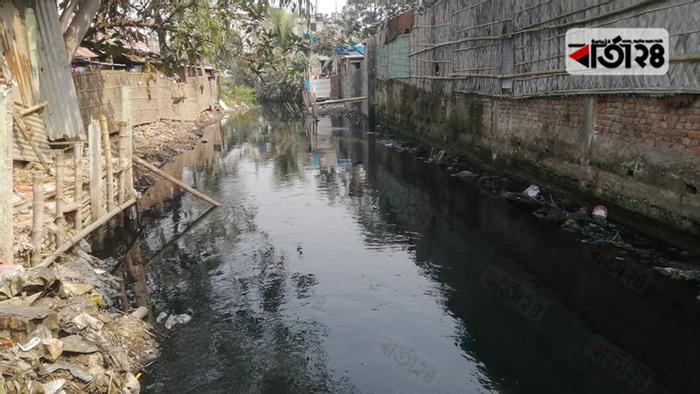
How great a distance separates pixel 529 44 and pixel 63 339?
10381 mm

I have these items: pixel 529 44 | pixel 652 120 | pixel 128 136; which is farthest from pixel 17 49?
pixel 652 120

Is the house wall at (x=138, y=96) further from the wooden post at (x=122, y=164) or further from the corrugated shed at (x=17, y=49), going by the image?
the wooden post at (x=122, y=164)

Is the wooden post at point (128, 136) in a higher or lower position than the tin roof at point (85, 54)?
lower

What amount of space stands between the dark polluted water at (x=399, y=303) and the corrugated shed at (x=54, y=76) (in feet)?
7.68

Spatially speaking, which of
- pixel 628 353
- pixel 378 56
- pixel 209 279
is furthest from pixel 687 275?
pixel 378 56

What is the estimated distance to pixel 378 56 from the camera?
29797 mm

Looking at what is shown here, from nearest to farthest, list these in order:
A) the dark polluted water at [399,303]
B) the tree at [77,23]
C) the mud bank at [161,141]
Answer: the dark polluted water at [399,303]
the tree at [77,23]
the mud bank at [161,141]

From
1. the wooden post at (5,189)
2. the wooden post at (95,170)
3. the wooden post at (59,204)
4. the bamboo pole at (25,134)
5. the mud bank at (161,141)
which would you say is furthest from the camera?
the mud bank at (161,141)

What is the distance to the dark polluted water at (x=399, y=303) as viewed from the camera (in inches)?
199

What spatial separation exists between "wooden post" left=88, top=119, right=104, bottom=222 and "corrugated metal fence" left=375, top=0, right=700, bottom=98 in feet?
25.4

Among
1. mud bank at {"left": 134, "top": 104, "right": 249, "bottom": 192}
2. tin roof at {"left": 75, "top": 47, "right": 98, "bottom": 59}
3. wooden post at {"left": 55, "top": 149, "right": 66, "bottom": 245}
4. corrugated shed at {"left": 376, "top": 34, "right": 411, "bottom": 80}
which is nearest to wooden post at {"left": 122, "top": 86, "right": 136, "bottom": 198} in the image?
mud bank at {"left": 134, "top": 104, "right": 249, "bottom": 192}

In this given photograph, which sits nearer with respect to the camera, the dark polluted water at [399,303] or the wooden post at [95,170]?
the dark polluted water at [399,303]

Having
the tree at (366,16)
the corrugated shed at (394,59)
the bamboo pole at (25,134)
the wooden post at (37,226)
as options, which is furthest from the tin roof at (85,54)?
the tree at (366,16)

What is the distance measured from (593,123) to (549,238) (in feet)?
7.75
